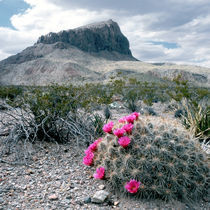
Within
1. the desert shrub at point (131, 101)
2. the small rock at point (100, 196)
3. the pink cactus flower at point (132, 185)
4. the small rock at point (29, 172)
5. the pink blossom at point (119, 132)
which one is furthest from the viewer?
the desert shrub at point (131, 101)

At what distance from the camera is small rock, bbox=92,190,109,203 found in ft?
10.3

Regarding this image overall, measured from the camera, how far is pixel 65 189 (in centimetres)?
343

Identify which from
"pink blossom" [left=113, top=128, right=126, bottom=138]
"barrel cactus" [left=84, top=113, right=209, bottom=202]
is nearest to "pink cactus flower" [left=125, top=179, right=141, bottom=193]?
"barrel cactus" [left=84, top=113, right=209, bottom=202]

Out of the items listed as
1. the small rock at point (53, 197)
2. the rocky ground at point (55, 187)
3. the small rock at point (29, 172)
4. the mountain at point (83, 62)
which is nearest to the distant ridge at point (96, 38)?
the mountain at point (83, 62)

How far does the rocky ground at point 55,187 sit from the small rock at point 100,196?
1 cm

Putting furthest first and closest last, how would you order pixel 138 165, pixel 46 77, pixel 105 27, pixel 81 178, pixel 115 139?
pixel 105 27 < pixel 46 77 < pixel 81 178 < pixel 115 139 < pixel 138 165

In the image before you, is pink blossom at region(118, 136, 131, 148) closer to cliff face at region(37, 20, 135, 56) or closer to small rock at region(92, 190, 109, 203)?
small rock at region(92, 190, 109, 203)

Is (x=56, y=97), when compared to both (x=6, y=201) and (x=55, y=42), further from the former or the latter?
(x=55, y=42)

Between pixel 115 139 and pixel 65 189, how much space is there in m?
1.04

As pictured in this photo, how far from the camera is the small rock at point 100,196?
3.14m

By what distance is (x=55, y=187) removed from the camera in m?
3.49

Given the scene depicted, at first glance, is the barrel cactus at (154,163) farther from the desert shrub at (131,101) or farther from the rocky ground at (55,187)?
the desert shrub at (131,101)

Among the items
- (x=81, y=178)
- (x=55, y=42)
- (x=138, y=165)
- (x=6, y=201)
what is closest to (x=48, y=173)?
(x=81, y=178)

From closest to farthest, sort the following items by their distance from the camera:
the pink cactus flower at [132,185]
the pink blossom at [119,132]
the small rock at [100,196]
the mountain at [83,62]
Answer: the pink cactus flower at [132,185] → the small rock at [100,196] → the pink blossom at [119,132] → the mountain at [83,62]
